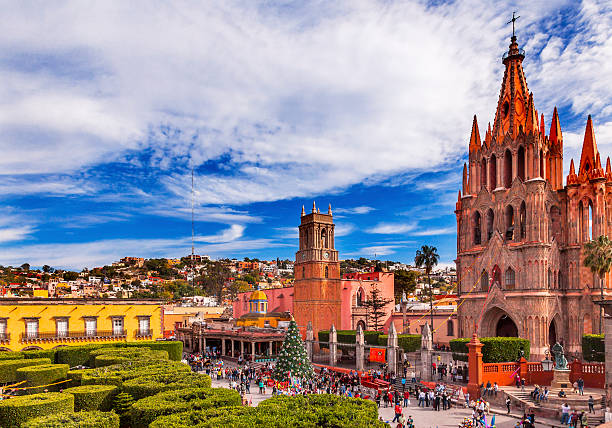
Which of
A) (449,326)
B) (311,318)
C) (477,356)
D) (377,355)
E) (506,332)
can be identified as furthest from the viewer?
(311,318)

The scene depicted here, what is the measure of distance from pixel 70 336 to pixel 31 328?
331 cm

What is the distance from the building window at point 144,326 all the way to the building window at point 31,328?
921cm

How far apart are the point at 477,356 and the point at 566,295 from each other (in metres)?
16.5

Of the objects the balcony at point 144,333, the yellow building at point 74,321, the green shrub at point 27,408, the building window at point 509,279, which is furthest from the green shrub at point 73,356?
the building window at point 509,279

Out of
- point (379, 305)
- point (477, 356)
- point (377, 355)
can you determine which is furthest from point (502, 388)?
point (379, 305)

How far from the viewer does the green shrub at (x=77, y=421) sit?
1552cm

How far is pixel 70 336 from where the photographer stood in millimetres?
44000

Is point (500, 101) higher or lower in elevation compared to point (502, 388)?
higher

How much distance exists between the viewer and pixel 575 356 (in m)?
42.4

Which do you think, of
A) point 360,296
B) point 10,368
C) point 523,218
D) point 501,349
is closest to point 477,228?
point 523,218

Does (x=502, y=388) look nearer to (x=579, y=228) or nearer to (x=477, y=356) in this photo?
(x=477, y=356)

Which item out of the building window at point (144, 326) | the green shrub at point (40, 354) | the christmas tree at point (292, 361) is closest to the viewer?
the green shrub at point (40, 354)

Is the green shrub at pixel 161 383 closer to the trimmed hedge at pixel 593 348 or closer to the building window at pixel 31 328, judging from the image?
the building window at pixel 31 328

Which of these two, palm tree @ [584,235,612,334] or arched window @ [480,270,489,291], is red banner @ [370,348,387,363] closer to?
arched window @ [480,270,489,291]
